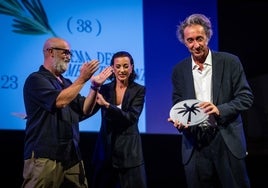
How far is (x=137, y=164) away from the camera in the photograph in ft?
9.25

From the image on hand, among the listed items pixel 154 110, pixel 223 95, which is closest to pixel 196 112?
pixel 223 95

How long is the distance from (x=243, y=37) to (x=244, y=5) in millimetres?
317

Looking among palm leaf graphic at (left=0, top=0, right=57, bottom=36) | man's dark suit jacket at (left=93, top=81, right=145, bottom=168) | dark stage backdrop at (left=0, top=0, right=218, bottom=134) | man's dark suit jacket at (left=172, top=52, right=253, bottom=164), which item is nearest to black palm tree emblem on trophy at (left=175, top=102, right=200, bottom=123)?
man's dark suit jacket at (left=172, top=52, right=253, bottom=164)

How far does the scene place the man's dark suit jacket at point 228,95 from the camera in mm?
2410

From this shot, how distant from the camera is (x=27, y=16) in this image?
142 inches

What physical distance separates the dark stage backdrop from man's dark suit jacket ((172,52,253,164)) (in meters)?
1.26

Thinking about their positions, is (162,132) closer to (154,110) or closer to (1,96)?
(154,110)

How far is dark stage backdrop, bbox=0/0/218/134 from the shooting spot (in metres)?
3.51

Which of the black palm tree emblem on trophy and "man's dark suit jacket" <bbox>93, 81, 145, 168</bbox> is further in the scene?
"man's dark suit jacket" <bbox>93, 81, 145, 168</bbox>

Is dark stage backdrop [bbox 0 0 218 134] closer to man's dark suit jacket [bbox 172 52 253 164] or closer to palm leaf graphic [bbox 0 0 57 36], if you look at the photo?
palm leaf graphic [bbox 0 0 57 36]

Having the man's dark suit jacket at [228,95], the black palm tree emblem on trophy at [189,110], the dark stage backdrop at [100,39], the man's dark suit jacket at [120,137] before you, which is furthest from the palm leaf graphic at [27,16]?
the black palm tree emblem on trophy at [189,110]

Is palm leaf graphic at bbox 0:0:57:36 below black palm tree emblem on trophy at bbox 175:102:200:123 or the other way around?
the other way around

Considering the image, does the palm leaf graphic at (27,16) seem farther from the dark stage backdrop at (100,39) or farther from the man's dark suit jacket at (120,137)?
the man's dark suit jacket at (120,137)

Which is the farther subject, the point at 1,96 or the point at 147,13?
the point at 147,13
